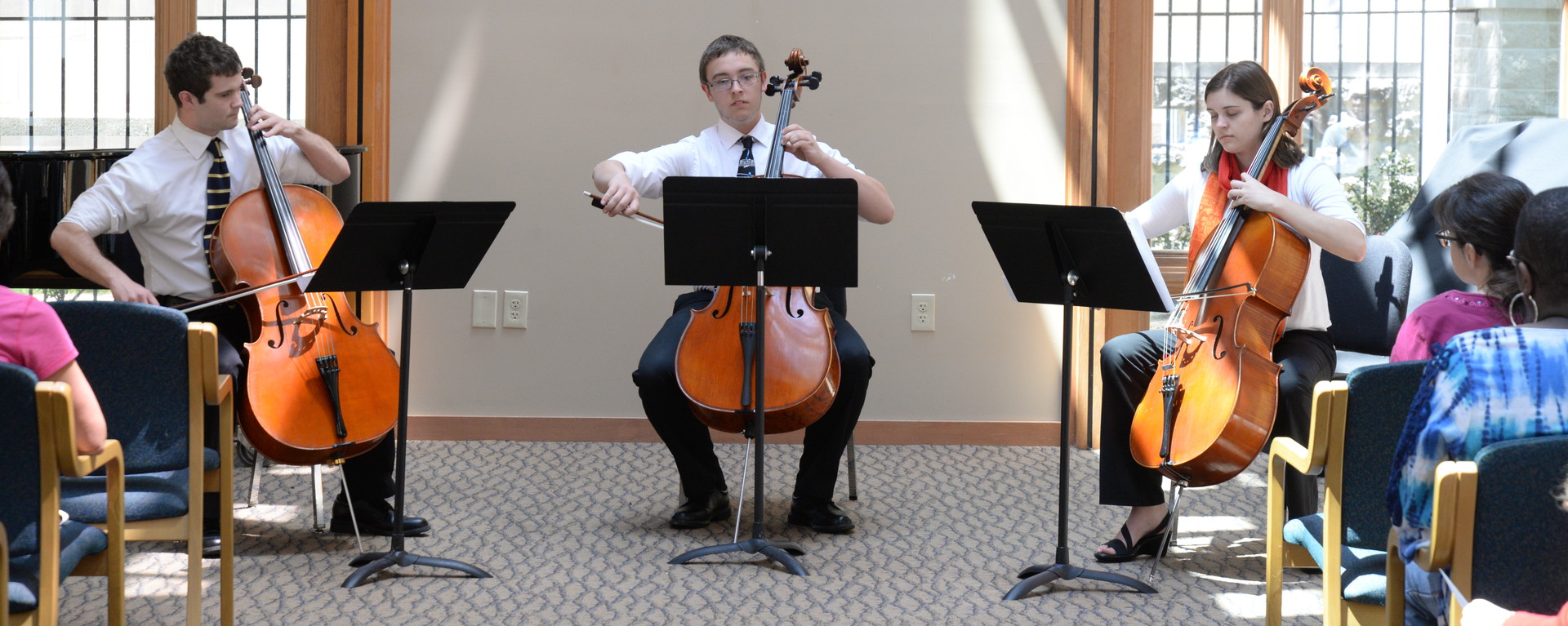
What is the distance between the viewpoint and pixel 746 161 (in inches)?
116

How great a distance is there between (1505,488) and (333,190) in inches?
122

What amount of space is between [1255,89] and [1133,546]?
99cm

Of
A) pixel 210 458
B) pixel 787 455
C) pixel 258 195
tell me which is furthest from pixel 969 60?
pixel 210 458

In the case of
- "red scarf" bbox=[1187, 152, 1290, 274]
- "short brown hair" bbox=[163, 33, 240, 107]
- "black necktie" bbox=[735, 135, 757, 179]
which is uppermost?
"short brown hair" bbox=[163, 33, 240, 107]

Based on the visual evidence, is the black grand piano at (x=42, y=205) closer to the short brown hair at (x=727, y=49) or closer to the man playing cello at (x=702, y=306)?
the man playing cello at (x=702, y=306)

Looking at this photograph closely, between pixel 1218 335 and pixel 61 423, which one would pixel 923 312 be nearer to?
pixel 1218 335

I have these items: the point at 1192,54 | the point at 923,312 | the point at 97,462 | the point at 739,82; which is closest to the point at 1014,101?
the point at 1192,54

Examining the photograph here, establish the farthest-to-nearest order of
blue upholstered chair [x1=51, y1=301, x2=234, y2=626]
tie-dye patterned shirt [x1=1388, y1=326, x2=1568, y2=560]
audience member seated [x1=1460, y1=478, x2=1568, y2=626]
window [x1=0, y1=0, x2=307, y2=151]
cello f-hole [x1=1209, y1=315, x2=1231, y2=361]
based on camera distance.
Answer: window [x1=0, y1=0, x2=307, y2=151] < cello f-hole [x1=1209, y1=315, x2=1231, y2=361] < blue upholstered chair [x1=51, y1=301, x2=234, y2=626] < tie-dye patterned shirt [x1=1388, y1=326, x2=1568, y2=560] < audience member seated [x1=1460, y1=478, x2=1568, y2=626]

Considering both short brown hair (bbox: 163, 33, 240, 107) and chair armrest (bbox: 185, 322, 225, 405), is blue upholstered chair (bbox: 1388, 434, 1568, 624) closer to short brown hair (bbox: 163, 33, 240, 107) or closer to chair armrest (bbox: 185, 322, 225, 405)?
chair armrest (bbox: 185, 322, 225, 405)

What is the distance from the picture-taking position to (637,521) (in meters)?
2.92

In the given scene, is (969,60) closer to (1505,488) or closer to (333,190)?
(333,190)

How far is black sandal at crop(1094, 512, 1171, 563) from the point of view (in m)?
2.62

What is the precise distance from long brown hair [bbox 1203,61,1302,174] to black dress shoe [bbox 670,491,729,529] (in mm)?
1344

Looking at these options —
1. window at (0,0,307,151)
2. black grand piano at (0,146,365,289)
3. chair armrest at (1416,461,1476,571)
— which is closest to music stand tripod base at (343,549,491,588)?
black grand piano at (0,146,365,289)
